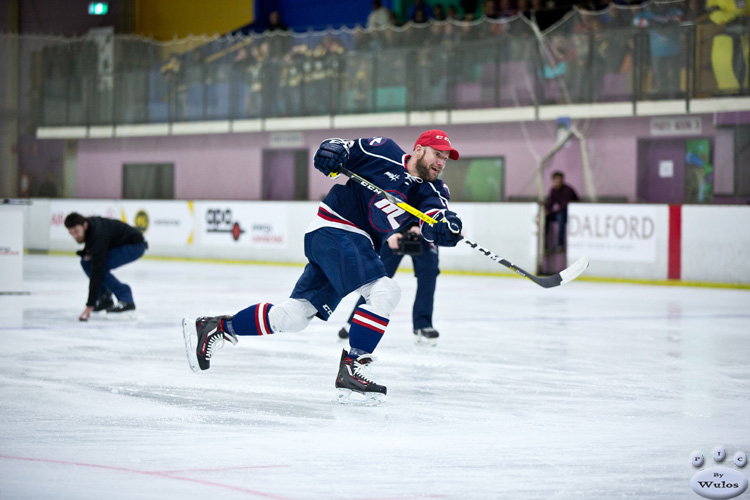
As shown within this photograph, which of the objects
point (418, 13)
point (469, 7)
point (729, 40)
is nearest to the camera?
point (729, 40)

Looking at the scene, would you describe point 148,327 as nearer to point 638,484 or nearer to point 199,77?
point 638,484

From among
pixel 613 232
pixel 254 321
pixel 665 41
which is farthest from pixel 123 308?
pixel 665 41

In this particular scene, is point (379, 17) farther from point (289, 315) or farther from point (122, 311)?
point (289, 315)

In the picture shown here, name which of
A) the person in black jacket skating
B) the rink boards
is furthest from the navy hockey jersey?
the rink boards

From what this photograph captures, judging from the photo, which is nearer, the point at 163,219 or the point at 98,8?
the point at 163,219

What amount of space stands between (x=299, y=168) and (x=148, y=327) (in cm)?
1218

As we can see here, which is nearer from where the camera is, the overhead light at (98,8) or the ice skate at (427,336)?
the ice skate at (427,336)

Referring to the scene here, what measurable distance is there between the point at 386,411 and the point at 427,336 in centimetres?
218

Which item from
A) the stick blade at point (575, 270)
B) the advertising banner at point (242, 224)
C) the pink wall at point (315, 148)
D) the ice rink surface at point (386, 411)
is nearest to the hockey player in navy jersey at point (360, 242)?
the ice rink surface at point (386, 411)

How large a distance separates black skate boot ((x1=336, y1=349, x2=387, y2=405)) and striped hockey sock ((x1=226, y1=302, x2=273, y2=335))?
1.30 ft

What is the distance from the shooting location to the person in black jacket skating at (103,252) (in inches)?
278

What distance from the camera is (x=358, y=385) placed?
4270 millimetres

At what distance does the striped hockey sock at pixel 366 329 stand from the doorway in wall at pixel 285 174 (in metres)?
14.7

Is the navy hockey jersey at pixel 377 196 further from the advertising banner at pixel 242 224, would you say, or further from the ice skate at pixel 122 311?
the advertising banner at pixel 242 224
